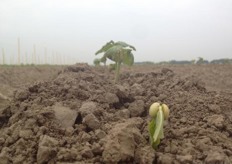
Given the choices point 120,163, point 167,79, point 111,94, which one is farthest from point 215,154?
point 167,79

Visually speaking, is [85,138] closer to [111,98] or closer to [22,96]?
[111,98]

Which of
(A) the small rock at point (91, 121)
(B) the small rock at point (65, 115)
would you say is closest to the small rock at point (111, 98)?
(B) the small rock at point (65, 115)

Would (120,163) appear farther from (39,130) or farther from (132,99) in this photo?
(132,99)

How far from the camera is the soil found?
8.52 ft

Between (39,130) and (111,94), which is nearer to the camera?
(39,130)

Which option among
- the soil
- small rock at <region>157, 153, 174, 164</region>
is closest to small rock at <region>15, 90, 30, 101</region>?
the soil

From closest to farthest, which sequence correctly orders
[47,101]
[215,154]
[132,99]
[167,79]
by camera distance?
[215,154]
[47,101]
[132,99]
[167,79]

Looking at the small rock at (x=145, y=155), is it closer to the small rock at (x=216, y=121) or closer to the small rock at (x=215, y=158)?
the small rock at (x=215, y=158)

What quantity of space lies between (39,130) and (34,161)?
0.40m

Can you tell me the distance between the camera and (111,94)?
403 cm

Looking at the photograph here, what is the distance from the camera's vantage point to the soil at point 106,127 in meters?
2.60

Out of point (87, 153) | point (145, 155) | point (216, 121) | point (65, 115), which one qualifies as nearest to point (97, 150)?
point (87, 153)

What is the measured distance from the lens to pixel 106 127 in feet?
10.3

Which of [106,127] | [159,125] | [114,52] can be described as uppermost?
[114,52]
